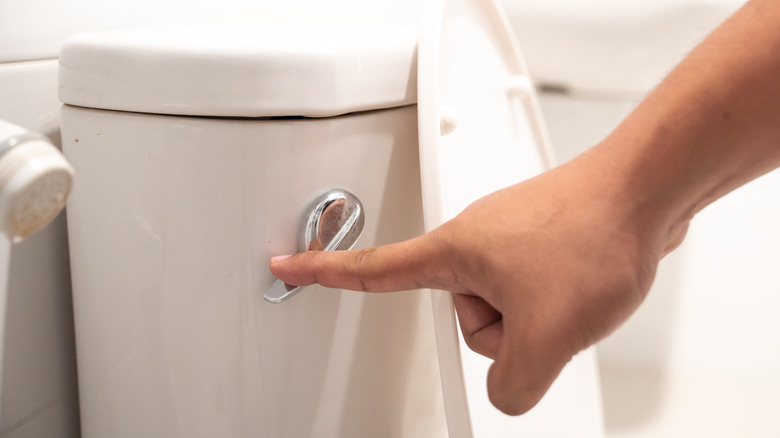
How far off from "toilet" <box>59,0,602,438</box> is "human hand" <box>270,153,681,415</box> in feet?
0.11

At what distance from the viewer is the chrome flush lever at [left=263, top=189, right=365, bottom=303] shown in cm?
38

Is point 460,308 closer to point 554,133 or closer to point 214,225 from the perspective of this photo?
point 214,225

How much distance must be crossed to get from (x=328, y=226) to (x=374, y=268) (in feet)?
0.12

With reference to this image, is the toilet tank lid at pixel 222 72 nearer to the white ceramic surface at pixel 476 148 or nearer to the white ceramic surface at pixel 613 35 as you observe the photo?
the white ceramic surface at pixel 476 148

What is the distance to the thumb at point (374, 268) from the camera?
0.37 m

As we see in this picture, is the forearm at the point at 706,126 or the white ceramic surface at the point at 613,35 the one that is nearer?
the forearm at the point at 706,126

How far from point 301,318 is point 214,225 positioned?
0.25 feet

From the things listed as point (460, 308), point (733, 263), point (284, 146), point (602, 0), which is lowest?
point (733, 263)

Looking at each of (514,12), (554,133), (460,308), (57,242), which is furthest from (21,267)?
(554,133)

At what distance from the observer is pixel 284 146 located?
36 cm

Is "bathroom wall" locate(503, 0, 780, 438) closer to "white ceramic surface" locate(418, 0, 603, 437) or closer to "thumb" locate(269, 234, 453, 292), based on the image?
"white ceramic surface" locate(418, 0, 603, 437)

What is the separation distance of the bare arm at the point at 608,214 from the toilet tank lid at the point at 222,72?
9 cm

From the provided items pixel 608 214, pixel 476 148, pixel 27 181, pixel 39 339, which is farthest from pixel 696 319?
pixel 27 181

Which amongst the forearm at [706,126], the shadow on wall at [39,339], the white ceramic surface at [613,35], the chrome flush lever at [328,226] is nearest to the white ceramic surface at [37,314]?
the shadow on wall at [39,339]
